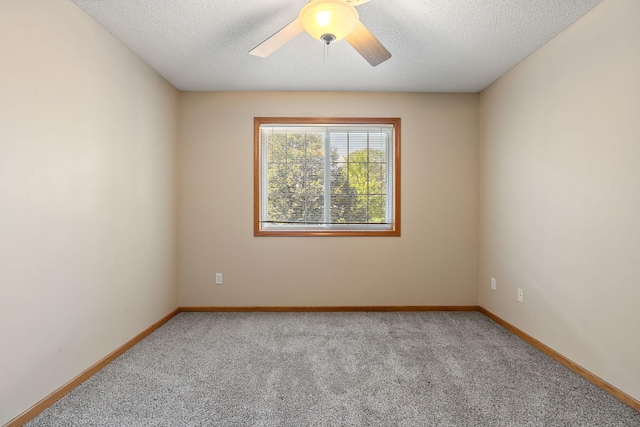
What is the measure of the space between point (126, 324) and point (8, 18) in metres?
2.03

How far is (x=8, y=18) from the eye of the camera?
1.56 metres

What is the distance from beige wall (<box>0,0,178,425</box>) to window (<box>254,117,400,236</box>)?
3.94ft

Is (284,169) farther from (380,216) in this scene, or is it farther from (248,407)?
(248,407)

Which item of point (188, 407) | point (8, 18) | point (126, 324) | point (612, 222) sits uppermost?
point (8, 18)

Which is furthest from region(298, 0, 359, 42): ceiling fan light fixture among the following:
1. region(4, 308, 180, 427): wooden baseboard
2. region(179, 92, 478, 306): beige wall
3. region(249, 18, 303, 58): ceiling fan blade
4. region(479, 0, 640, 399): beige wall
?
region(4, 308, 180, 427): wooden baseboard

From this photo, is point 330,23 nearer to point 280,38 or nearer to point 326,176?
point 280,38

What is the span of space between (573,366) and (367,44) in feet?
8.15

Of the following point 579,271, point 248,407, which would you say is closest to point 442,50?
point 579,271

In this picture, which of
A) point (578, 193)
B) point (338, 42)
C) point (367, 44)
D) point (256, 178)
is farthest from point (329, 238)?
point (578, 193)

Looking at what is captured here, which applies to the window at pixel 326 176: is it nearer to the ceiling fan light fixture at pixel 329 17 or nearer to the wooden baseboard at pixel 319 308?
the wooden baseboard at pixel 319 308

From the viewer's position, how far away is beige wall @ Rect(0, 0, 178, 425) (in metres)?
1.59

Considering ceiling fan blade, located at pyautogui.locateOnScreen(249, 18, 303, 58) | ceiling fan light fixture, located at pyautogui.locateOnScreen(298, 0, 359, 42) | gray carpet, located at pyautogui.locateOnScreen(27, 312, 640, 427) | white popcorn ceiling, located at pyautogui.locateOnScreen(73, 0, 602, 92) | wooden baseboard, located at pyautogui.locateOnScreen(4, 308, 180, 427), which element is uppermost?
white popcorn ceiling, located at pyautogui.locateOnScreen(73, 0, 602, 92)

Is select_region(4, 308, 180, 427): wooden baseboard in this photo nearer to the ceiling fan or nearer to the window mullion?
the window mullion

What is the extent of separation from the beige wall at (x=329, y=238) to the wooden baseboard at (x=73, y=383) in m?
0.87
